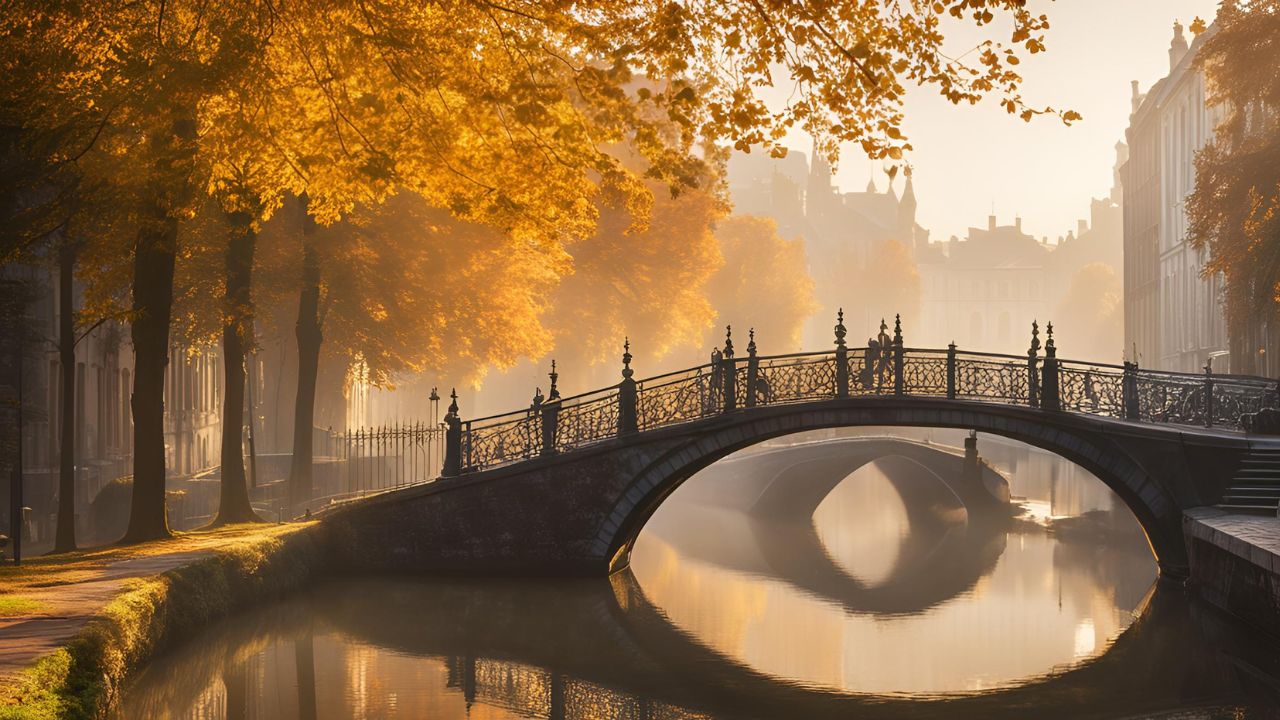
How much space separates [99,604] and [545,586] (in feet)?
34.9

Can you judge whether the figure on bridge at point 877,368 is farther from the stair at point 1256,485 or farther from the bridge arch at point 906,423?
the stair at point 1256,485

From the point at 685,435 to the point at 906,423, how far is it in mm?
3791

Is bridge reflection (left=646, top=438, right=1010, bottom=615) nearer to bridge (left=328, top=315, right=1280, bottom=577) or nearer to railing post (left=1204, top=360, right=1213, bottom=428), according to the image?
bridge (left=328, top=315, right=1280, bottom=577)

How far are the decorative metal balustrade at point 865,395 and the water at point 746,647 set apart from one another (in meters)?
2.53

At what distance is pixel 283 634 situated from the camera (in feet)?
57.4

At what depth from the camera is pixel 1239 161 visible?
80.3ft

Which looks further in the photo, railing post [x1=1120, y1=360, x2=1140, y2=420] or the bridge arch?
railing post [x1=1120, y1=360, x2=1140, y2=420]

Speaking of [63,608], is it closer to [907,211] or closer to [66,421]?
[66,421]

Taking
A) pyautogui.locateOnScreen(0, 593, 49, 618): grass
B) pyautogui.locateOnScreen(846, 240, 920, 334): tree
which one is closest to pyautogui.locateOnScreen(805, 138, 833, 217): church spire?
pyautogui.locateOnScreen(846, 240, 920, 334): tree

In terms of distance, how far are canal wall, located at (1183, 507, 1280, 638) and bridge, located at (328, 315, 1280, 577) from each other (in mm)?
1806

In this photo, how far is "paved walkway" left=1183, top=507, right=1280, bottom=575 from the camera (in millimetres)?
16391

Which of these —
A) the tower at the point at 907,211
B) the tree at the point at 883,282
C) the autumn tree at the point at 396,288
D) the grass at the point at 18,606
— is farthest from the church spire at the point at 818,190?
the grass at the point at 18,606

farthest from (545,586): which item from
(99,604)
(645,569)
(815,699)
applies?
(99,604)

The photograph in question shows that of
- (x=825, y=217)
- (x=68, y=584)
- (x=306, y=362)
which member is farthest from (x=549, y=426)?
(x=825, y=217)
